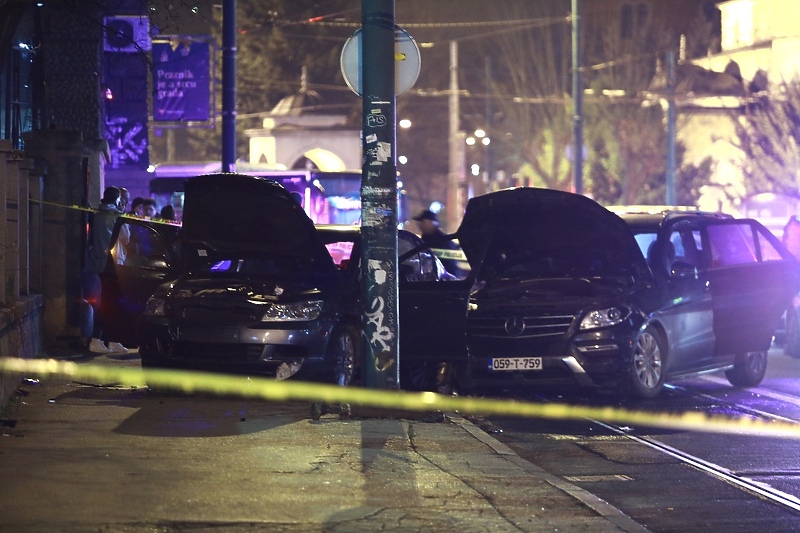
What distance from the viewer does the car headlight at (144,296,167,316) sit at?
1083cm

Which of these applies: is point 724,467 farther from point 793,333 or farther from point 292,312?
point 793,333

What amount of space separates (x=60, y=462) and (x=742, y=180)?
51.5 metres

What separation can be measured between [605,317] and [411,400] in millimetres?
1968

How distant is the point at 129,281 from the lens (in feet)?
41.0

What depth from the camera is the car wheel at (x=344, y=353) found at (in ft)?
36.1

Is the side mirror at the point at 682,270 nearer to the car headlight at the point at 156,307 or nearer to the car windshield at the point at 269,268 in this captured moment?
the car windshield at the point at 269,268

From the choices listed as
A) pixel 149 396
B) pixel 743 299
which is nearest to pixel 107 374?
pixel 149 396

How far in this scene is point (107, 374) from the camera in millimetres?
12258

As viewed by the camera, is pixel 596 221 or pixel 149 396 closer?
pixel 149 396

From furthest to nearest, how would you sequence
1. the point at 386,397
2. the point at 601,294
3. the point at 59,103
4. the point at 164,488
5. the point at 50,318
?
the point at 59,103
the point at 50,318
the point at 601,294
the point at 386,397
the point at 164,488

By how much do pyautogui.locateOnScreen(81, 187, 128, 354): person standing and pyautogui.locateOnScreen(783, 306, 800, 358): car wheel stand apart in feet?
28.6


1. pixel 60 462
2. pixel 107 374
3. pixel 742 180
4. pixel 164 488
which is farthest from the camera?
pixel 742 180

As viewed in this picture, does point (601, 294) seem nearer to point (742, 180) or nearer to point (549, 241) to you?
point (549, 241)

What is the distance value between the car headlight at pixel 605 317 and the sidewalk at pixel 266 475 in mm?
1860
